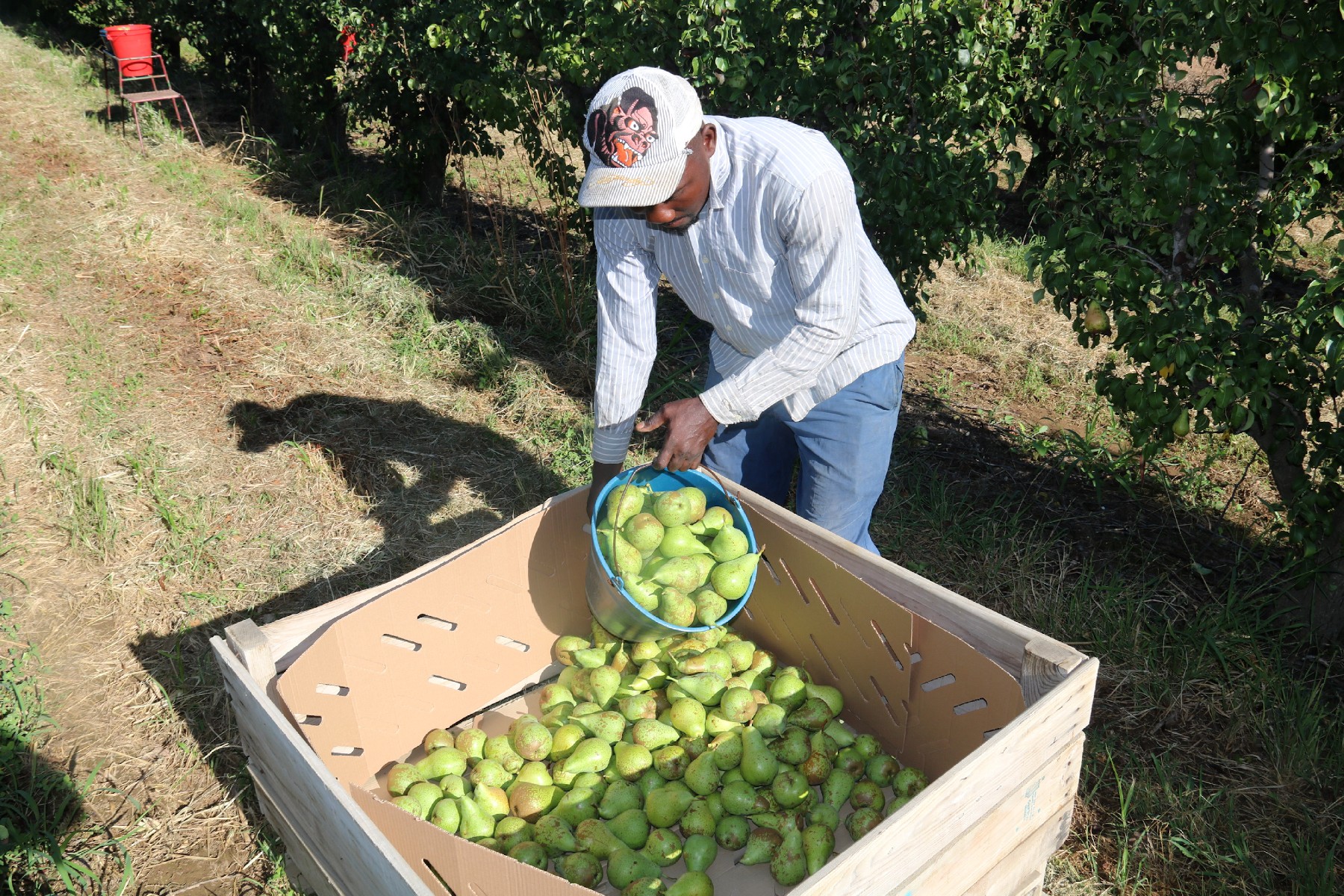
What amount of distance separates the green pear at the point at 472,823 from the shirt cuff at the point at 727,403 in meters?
1.14

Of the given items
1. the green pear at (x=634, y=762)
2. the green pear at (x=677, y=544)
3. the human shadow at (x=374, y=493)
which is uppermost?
the green pear at (x=677, y=544)

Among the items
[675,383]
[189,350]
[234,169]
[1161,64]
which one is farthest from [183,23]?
[1161,64]

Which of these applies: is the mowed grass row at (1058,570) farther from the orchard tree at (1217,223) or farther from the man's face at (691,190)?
the man's face at (691,190)

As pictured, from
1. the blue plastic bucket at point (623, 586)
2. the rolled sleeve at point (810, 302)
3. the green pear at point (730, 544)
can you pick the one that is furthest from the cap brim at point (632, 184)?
the green pear at point (730, 544)

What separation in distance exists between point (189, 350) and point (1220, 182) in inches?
201

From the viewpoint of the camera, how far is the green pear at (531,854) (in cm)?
222

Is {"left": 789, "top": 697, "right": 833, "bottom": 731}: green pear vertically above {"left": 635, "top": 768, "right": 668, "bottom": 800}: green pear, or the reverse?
{"left": 789, "top": 697, "right": 833, "bottom": 731}: green pear

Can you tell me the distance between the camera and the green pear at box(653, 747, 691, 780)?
2.47 m

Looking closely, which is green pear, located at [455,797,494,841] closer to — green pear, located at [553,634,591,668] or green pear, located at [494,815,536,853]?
green pear, located at [494,815,536,853]

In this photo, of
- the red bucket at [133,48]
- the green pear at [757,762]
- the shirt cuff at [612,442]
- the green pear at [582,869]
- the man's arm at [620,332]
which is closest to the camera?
the green pear at [582,869]

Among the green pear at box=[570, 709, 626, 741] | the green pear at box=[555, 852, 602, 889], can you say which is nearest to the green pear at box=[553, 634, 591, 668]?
the green pear at box=[570, 709, 626, 741]

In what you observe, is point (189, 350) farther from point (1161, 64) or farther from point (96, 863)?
point (1161, 64)

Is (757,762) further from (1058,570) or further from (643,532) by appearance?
(1058,570)

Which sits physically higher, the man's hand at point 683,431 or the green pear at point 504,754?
the man's hand at point 683,431
